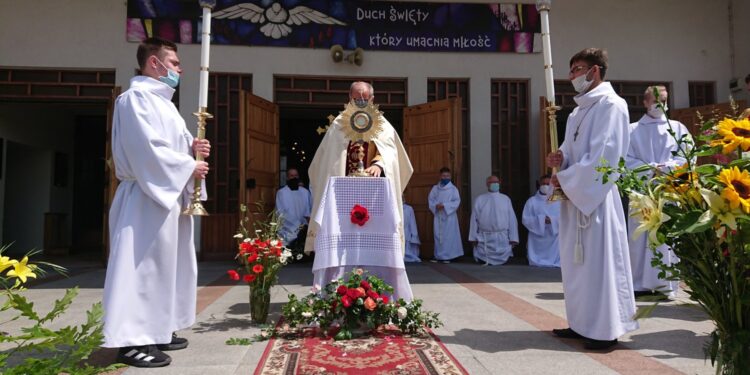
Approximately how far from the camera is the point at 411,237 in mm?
9500

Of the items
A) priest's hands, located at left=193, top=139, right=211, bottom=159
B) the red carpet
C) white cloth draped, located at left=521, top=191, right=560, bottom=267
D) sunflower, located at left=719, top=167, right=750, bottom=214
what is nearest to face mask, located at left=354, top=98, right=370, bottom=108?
priest's hands, located at left=193, top=139, right=211, bottom=159

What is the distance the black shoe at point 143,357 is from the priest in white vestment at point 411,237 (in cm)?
668

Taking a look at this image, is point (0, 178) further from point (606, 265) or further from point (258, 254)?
point (606, 265)

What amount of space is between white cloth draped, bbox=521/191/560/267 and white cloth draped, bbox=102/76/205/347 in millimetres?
7115

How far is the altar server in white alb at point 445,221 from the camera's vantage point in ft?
30.2

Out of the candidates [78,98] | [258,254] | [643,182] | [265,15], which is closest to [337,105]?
[265,15]

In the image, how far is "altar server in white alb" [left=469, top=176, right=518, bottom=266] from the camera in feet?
29.8

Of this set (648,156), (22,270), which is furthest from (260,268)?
(648,156)

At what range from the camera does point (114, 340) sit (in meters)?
2.84

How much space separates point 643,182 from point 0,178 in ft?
38.5

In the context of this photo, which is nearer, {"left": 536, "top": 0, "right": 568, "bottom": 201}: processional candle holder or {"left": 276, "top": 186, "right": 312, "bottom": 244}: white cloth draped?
{"left": 536, "top": 0, "right": 568, "bottom": 201}: processional candle holder

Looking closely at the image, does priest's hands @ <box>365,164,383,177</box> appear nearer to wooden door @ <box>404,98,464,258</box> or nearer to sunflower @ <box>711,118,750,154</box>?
sunflower @ <box>711,118,750,154</box>

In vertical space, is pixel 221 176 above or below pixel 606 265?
above

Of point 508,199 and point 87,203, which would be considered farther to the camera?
point 87,203
